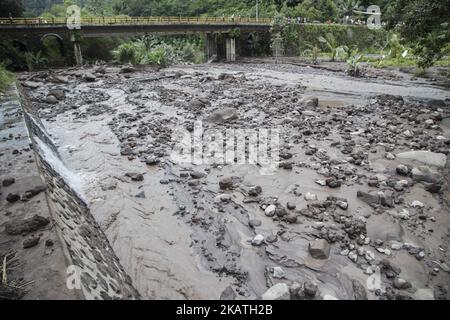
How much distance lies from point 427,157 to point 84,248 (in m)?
8.64

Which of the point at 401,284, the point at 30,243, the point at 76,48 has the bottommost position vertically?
the point at 401,284

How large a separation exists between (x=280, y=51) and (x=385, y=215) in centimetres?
4330

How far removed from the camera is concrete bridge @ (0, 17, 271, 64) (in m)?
30.8

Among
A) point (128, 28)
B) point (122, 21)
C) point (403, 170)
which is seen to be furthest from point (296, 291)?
point (122, 21)

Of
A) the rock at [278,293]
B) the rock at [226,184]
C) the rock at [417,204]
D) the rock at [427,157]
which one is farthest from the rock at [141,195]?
the rock at [427,157]

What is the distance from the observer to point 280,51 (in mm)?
45875

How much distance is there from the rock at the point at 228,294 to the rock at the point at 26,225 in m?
3.08

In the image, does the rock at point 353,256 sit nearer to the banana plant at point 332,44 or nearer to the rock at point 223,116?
the rock at point 223,116

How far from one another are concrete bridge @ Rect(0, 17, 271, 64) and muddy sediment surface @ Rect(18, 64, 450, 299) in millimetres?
22514

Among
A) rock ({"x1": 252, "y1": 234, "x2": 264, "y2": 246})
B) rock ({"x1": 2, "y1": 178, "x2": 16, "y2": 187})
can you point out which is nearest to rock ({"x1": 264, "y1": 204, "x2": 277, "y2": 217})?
rock ({"x1": 252, "y1": 234, "x2": 264, "y2": 246})

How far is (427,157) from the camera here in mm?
8523

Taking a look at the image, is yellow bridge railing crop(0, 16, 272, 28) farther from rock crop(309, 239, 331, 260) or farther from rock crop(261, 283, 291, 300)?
rock crop(261, 283, 291, 300)

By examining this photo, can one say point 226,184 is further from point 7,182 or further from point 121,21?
point 121,21
